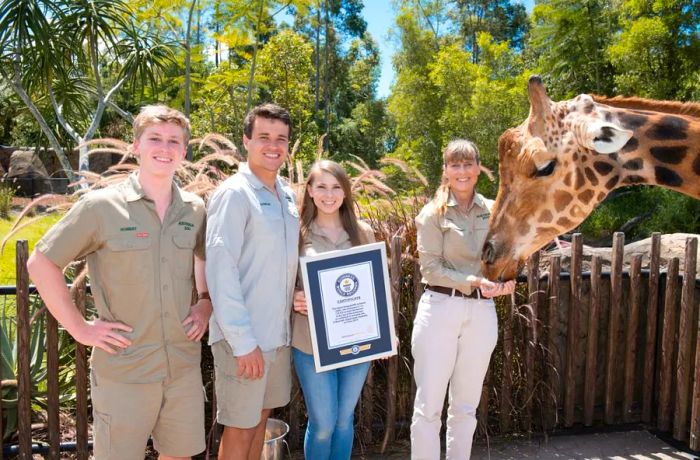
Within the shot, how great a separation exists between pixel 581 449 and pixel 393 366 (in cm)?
167

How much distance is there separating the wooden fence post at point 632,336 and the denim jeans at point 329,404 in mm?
2881

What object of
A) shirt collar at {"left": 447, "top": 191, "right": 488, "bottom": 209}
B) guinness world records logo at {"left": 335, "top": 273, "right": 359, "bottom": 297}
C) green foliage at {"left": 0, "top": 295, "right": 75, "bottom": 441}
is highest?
shirt collar at {"left": 447, "top": 191, "right": 488, "bottom": 209}

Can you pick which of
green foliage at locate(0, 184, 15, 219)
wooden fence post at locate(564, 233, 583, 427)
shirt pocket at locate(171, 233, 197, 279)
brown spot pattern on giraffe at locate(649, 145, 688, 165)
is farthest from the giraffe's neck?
green foliage at locate(0, 184, 15, 219)

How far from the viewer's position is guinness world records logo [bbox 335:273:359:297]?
11.2 feet

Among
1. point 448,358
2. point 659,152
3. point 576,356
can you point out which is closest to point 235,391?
point 448,358

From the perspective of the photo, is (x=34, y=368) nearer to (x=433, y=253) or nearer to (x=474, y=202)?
(x=433, y=253)

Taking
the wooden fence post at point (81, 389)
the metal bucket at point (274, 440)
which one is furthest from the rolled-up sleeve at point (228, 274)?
the wooden fence post at point (81, 389)

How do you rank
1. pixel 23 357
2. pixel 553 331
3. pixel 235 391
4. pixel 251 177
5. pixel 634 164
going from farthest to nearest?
pixel 553 331 < pixel 23 357 < pixel 251 177 < pixel 235 391 < pixel 634 164

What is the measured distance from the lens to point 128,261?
289 cm

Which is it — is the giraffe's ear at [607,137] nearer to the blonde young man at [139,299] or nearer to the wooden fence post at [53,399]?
the blonde young man at [139,299]

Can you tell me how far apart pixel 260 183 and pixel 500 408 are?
10.0 ft

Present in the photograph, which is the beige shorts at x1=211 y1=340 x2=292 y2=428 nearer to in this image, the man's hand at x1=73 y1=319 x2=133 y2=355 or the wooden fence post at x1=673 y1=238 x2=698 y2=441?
the man's hand at x1=73 y1=319 x2=133 y2=355

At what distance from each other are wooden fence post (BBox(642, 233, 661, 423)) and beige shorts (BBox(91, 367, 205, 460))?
3986mm

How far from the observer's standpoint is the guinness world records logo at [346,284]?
11.2 feet
